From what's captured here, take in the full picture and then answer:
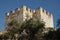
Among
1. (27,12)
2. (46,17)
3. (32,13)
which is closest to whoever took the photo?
(27,12)

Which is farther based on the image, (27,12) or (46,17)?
(46,17)

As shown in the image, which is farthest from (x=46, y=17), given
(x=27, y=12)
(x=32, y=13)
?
(x=27, y=12)

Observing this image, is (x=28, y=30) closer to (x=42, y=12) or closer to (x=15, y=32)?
(x=15, y=32)

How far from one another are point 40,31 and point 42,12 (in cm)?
1320

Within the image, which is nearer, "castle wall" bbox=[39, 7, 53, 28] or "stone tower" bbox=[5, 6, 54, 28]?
"stone tower" bbox=[5, 6, 54, 28]

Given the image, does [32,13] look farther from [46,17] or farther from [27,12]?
[46,17]

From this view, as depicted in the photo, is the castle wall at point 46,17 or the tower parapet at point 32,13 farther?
the castle wall at point 46,17

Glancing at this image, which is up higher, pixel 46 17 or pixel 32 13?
pixel 32 13

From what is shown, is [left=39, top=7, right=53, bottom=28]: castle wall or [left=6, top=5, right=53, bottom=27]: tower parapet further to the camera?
[left=39, top=7, right=53, bottom=28]: castle wall

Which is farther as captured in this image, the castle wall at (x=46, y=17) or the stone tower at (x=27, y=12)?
the castle wall at (x=46, y=17)

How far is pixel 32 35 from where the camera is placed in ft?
61.1

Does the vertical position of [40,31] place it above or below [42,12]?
below

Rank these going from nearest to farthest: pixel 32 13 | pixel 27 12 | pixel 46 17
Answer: pixel 27 12, pixel 32 13, pixel 46 17

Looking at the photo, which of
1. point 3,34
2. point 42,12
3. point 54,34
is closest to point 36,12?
point 42,12
